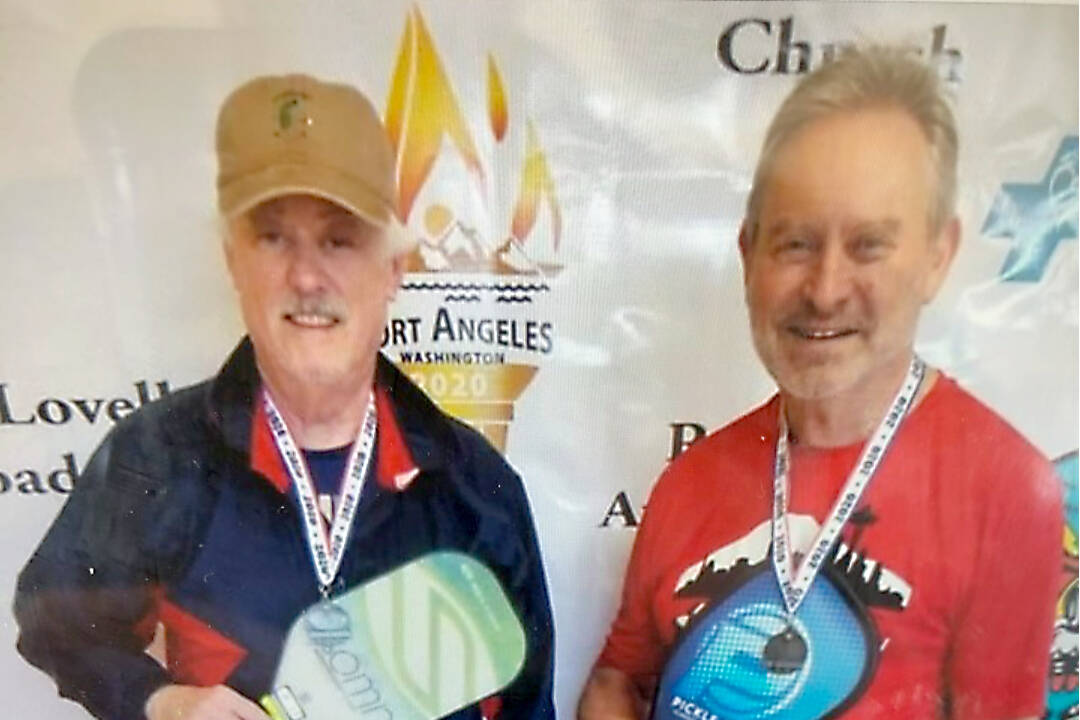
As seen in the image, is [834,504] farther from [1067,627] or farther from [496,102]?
[496,102]

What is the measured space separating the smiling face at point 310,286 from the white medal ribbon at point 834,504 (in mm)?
335

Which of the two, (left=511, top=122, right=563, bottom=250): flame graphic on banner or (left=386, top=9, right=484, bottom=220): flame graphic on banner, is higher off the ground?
(left=386, top=9, right=484, bottom=220): flame graphic on banner

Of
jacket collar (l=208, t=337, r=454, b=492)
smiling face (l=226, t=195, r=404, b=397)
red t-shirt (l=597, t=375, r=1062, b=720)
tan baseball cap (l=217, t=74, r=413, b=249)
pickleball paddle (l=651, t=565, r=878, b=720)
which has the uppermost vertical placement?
tan baseball cap (l=217, t=74, r=413, b=249)

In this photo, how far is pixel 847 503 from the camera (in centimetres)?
93

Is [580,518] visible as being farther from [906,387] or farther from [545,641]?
[906,387]

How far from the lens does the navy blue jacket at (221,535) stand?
35.9 inches

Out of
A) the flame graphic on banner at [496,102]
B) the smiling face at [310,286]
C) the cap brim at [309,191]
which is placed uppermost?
the flame graphic on banner at [496,102]

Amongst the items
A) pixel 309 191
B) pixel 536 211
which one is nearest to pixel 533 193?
pixel 536 211

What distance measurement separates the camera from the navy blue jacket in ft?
2.99

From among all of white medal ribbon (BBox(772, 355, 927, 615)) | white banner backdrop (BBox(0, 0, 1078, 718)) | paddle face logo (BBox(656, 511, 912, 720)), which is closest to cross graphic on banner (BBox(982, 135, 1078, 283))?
white banner backdrop (BBox(0, 0, 1078, 718))

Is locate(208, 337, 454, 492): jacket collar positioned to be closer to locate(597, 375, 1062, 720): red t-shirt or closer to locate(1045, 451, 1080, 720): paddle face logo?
locate(597, 375, 1062, 720): red t-shirt

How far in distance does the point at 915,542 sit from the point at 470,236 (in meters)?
Answer: 0.42

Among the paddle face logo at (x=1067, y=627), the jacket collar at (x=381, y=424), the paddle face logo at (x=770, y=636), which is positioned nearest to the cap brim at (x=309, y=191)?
the jacket collar at (x=381, y=424)

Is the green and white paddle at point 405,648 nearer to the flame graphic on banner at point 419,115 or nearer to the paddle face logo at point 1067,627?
the flame graphic on banner at point 419,115
